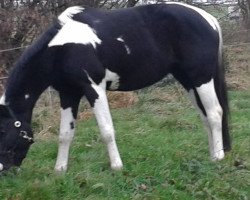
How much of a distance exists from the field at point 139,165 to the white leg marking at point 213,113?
15 centimetres

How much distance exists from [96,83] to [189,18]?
1358 millimetres

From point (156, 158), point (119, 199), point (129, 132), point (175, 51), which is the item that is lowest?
point (129, 132)

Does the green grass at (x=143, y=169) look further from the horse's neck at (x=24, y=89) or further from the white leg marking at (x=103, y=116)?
the horse's neck at (x=24, y=89)

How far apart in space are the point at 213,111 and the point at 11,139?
7.39 ft

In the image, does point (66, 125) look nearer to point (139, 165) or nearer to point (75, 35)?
point (139, 165)

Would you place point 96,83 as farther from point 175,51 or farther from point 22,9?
point 22,9

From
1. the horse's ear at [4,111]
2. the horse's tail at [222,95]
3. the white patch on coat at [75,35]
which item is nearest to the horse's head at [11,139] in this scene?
the horse's ear at [4,111]

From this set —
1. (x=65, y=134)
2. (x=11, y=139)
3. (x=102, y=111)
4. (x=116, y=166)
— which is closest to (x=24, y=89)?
(x=11, y=139)

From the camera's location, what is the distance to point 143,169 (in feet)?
20.7

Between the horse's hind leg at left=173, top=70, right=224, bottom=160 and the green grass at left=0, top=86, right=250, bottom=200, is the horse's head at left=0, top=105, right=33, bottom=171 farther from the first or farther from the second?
the horse's hind leg at left=173, top=70, right=224, bottom=160

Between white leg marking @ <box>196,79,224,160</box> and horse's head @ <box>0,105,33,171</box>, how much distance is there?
6.47 feet

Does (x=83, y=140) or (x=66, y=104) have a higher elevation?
(x=66, y=104)

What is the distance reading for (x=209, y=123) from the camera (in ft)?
22.9

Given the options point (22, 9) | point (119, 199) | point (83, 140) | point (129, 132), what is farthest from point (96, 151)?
point (22, 9)
